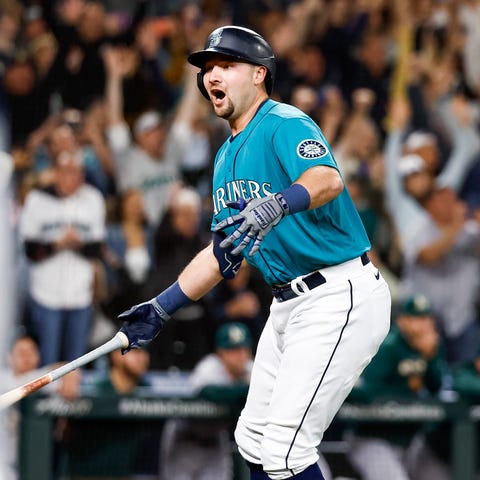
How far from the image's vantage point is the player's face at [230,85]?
345 centimetres

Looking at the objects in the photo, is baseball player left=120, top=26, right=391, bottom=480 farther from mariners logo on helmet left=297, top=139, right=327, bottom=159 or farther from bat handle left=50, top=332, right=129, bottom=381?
bat handle left=50, top=332, right=129, bottom=381

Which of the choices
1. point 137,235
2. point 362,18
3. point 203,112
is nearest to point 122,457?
point 137,235

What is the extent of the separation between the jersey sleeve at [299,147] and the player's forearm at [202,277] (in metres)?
0.55

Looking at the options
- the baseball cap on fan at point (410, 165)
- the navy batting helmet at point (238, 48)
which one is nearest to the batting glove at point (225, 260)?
the navy batting helmet at point (238, 48)

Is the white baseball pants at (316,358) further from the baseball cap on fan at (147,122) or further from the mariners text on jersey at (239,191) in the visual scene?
the baseball cap on fan at (147,122)

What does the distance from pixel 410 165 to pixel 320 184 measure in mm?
3807

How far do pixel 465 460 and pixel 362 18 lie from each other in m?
3.25

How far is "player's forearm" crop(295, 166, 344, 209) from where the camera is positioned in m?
3.13

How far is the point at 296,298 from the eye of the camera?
11.2 feet

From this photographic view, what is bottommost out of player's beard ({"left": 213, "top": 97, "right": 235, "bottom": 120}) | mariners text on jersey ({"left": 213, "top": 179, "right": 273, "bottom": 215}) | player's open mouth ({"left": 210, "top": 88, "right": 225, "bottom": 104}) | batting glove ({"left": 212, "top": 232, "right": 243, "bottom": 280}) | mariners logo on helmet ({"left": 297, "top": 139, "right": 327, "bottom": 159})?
batting glove ({"left": 212, "top": 232, "right": 243, "bottom": 280})

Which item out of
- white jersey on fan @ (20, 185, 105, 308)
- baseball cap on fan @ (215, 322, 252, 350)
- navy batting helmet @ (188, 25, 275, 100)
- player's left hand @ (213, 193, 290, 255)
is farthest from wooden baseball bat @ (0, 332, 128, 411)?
white jersey on fan @ (20, 185, 105, 308)

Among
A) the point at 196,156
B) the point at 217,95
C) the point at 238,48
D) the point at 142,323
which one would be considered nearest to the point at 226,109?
the point at 217,95

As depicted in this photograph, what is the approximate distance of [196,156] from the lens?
6.78 meters

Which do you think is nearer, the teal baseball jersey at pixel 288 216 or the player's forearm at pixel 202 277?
the teal baseball jersey at pixel 288 216
